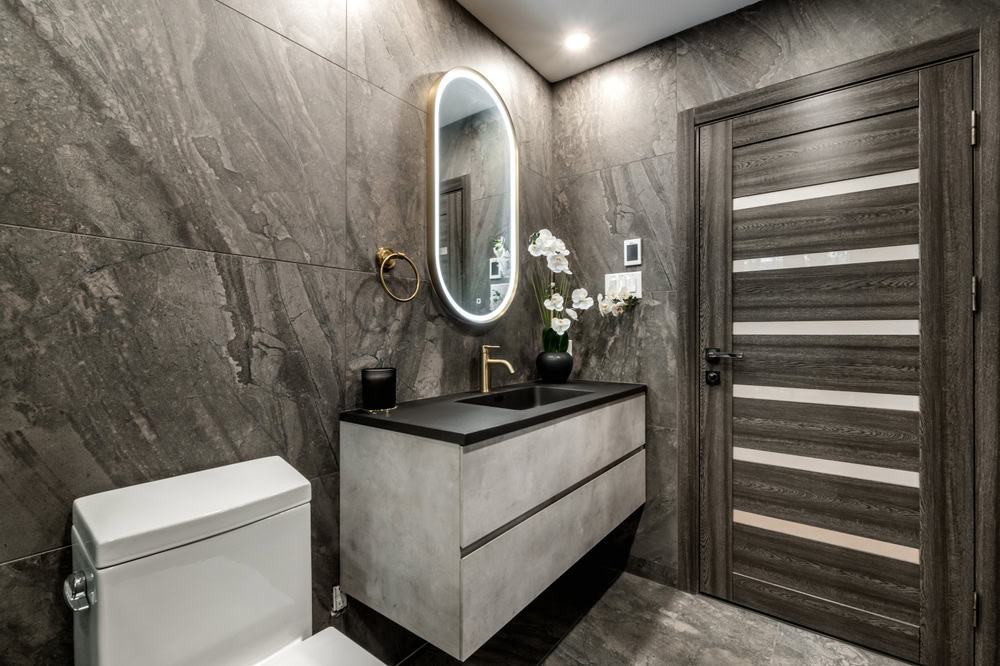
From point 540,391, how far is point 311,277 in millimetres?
1092

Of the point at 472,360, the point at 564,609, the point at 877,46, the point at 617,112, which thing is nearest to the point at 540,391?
the point at 472,360

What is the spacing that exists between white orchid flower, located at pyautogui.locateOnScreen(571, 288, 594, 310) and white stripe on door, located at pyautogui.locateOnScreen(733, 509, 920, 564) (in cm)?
108

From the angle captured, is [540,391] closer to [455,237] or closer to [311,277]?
[455,237]

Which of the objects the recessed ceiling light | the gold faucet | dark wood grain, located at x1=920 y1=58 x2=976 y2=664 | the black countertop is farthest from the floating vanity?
the recessed ceiling light

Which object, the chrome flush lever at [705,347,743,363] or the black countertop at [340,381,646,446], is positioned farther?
the chrome flush lever at [705,347,743,363]

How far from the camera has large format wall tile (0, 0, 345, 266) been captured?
2.93 feet

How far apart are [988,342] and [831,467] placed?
63 cm

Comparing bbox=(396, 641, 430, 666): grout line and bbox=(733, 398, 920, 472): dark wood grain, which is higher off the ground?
bbox=(733, 398, 920, 472): dark wood grain

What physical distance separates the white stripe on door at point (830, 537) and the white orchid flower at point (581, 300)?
3.55 feet

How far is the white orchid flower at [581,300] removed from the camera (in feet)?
7.14

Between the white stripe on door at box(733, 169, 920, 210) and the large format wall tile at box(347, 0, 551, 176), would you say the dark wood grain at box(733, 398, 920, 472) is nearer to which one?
the white stripe on door at box(733, 169, 920, 210)

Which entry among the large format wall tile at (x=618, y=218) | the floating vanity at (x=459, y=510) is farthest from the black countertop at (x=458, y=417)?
the large format wall tile at (x=618, y=218)

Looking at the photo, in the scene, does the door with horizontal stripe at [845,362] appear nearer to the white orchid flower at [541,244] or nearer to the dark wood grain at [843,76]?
the dark wood grain at [843,76]

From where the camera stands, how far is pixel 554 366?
2.09 metres
